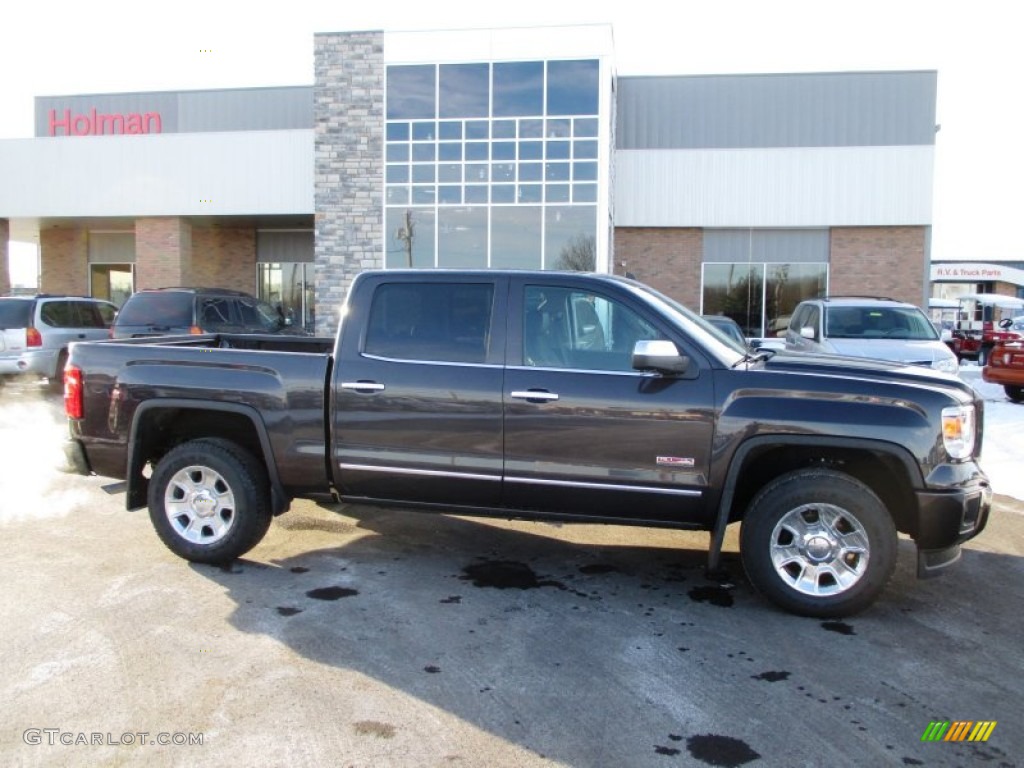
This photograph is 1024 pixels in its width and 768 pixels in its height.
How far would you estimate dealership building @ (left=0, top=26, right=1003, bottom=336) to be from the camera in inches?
821

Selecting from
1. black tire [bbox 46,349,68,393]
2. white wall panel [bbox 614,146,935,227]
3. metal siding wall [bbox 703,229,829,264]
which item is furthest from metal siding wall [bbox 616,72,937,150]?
black tire [bbox 46,349,68,393]

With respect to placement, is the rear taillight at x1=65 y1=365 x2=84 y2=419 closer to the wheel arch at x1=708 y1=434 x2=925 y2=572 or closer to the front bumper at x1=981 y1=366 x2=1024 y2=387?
the wheel arch at x1=708 y1=434 x2=925 y2=572

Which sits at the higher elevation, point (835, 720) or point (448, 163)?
point (448, 163)

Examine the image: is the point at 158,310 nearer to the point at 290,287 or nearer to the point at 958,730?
the point at 958,730

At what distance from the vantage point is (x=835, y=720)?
3486 mm

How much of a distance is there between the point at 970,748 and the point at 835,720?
19.4 inches

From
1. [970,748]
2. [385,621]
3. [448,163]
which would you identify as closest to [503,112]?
[448,163]

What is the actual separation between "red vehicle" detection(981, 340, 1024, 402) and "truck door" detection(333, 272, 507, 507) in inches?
513

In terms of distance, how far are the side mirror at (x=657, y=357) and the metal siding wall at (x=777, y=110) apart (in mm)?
21459

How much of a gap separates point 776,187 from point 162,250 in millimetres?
18909

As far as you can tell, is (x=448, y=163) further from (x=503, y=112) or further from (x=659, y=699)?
(x=659, y=699)

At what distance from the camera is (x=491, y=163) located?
69.1 ft

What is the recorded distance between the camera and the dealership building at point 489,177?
2086 cm

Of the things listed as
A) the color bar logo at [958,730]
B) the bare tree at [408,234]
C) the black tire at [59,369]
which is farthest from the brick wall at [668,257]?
the color bar logo at [958,730]
